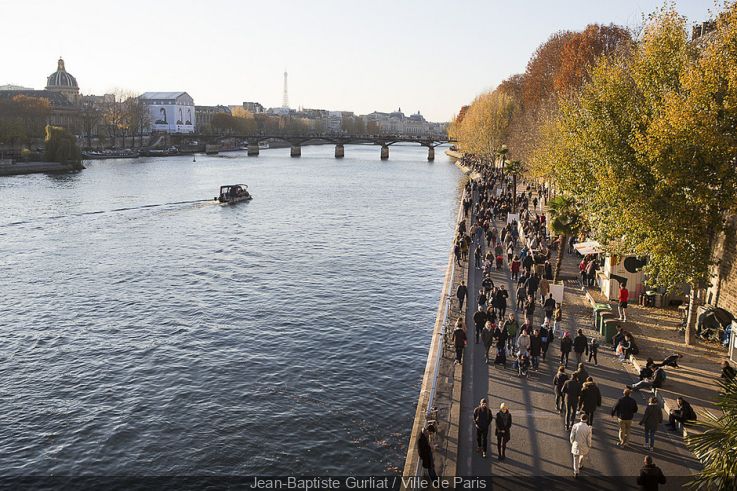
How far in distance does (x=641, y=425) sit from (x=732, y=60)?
1043cm

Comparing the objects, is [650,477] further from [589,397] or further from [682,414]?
[682,414]

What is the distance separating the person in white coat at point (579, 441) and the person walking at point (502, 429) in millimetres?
1325

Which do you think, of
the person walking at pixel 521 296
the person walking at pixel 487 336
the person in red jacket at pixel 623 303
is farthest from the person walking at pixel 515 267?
the person walking at pixel 487 336

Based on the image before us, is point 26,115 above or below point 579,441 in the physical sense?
above

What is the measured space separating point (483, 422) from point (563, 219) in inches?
719

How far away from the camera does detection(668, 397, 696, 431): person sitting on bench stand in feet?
48.5

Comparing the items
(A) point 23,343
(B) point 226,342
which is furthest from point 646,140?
(A) point 23,343

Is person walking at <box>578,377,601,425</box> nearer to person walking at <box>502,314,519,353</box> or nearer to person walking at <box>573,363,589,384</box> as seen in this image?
person walking at <box>573,363,589,384</box>

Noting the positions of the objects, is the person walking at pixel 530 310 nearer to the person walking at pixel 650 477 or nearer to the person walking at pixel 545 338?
the person walking at pixel 545 338

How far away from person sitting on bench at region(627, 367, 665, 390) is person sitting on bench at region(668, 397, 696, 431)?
4.80 ft

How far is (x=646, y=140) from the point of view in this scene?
21016 millimetres

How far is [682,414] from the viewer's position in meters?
14.9

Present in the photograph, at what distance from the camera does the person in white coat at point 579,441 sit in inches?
517

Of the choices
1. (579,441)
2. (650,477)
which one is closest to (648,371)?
(579,441)
